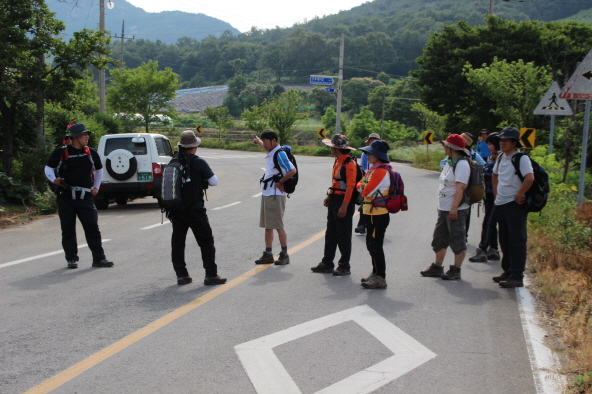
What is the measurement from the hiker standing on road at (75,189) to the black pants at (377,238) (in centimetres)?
360

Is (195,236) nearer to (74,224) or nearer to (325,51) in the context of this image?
(74,224)

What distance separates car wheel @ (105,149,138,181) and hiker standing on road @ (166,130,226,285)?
26.1 feet

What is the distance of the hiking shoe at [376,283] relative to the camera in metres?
6.98

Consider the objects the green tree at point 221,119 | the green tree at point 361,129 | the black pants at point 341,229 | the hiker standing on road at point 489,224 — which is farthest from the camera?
the green tree at point 221,119

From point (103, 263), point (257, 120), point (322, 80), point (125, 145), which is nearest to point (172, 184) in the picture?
point (103, 263)

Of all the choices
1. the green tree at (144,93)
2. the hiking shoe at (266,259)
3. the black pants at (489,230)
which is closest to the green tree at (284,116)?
the green tree at (144,93)

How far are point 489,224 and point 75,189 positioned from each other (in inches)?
235

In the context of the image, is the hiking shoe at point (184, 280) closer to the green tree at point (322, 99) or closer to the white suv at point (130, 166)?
the white suv at point (130, 166)

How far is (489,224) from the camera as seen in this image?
882 cm

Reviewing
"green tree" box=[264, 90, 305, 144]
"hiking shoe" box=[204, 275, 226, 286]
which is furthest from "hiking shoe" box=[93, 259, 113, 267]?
"green tree" box=[264, 90, 305, 144]

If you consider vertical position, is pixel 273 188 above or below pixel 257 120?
below

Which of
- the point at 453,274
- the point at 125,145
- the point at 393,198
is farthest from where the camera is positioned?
the point at 125,145

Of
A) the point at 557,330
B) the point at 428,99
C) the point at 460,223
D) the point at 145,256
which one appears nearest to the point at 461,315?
the point at 557,330

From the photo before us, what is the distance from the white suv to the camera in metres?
14.6
